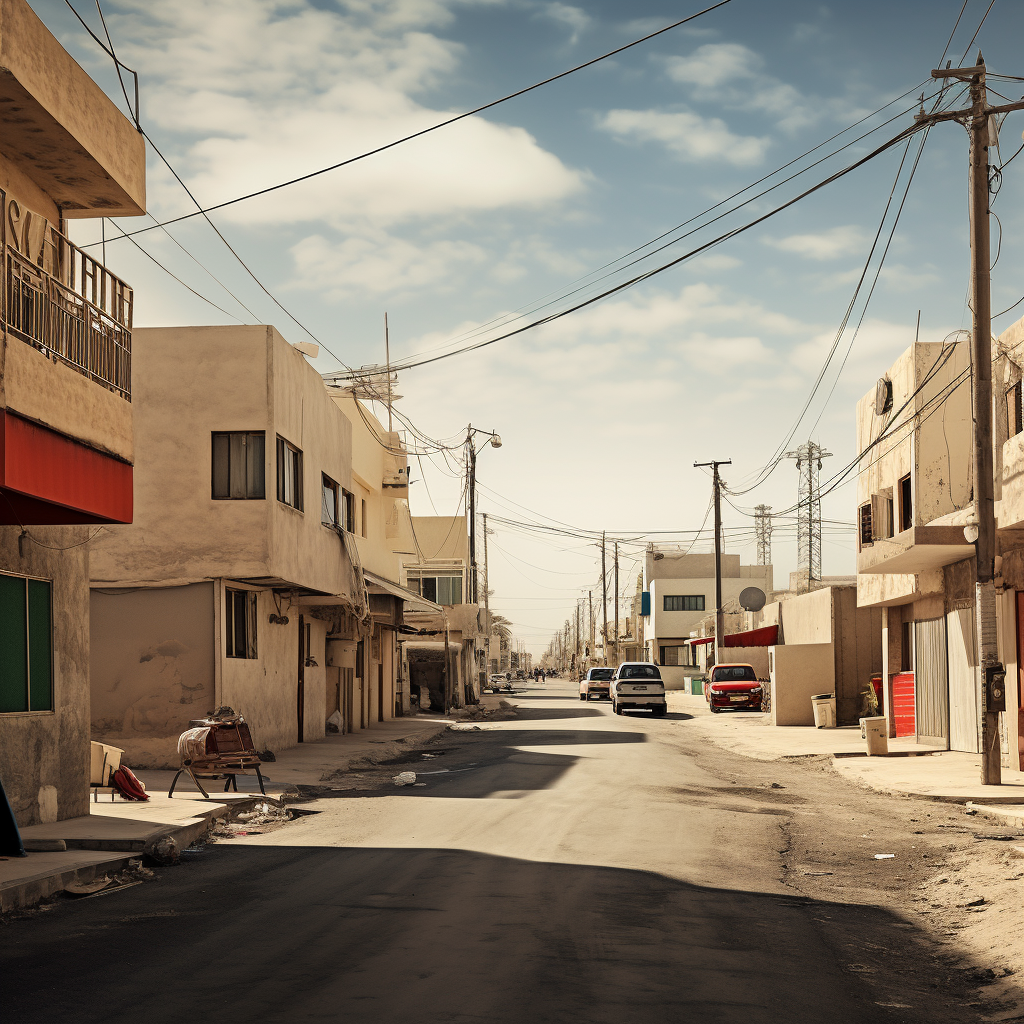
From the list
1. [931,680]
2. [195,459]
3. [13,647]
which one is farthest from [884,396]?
[13,647]

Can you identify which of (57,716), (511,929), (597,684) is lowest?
(597,684)

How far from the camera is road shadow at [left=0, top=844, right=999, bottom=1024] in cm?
581

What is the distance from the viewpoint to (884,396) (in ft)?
90.3

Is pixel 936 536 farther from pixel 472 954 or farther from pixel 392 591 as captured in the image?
pixel 392 591

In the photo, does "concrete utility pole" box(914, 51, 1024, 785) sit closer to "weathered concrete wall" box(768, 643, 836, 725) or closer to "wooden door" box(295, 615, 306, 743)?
"wooden door" box(295, 615, 306, 743)

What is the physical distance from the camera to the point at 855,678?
34562 millimetres

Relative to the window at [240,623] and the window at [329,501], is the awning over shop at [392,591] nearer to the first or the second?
the window at [329,501]

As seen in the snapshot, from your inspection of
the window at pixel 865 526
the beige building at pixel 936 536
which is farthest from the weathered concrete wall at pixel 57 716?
the window at pixel 865 526

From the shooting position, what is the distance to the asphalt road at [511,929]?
19.4 feet

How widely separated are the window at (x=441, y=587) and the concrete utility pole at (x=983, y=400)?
168ft

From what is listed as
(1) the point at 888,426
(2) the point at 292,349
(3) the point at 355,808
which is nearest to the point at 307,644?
(2) the point at 292,349

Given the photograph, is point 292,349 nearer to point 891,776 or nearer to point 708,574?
point 891,776

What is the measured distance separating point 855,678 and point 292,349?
2031 centimetres

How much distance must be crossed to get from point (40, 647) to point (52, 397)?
347cm
